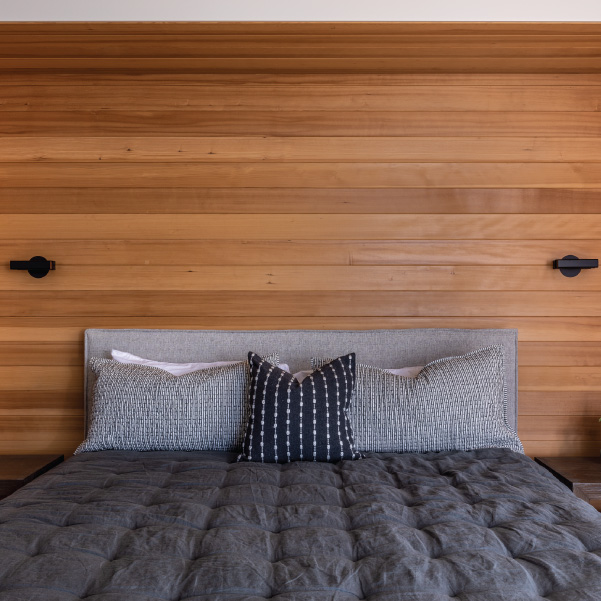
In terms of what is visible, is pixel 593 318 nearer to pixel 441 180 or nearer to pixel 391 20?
pixel 441 180

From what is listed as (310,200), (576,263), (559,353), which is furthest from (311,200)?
(559,353)

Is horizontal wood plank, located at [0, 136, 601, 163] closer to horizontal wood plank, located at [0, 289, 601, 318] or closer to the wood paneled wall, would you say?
the wood paneled wall

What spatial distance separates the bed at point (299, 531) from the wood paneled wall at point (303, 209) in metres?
0.75

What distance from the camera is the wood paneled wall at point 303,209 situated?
2.72m

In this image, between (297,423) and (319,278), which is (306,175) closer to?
(319,278)

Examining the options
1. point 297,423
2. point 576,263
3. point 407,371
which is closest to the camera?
point 297,423

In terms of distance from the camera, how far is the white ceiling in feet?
7.35

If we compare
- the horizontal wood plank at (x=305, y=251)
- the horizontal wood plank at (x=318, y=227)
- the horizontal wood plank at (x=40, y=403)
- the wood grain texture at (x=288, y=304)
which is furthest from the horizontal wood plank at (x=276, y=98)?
the horizontal wood plank at (x=40, y=403)

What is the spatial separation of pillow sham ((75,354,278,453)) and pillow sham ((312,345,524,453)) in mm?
467

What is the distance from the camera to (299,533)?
4.87 ft

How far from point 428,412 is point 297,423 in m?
0.51

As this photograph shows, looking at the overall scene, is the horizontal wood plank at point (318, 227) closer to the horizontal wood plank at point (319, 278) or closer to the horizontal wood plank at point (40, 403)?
the horizontal wood plank at point (319, 278)

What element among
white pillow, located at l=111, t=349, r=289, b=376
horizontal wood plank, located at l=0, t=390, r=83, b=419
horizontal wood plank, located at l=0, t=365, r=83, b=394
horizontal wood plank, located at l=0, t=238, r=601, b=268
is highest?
horizontal wood plank, located at l=0, t=238, r=601, b=268

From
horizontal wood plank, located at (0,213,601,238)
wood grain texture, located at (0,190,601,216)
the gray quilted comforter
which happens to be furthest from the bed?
wood grain texture, located at (0,190,601,216)
